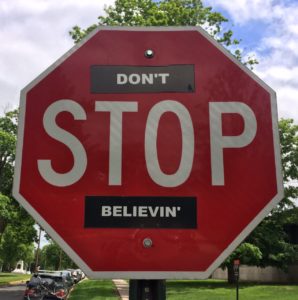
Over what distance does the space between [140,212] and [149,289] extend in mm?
291

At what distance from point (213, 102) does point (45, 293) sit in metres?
18.2

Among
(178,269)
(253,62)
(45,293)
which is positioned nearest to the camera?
(178,269)

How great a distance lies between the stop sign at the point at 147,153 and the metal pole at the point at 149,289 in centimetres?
11

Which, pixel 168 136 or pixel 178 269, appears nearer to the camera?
pixel 178 269

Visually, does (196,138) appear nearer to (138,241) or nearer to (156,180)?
(156,180)

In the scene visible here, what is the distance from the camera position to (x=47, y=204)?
1.76 m

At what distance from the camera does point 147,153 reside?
183cm

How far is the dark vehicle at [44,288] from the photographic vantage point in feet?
60.4

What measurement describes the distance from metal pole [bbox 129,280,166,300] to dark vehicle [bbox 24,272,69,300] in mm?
17551

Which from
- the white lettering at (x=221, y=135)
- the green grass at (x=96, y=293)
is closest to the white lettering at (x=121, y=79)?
the white lettering at (x=221, y=135)

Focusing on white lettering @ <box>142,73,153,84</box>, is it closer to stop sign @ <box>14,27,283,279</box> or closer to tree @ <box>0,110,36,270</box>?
stop sign @ <box>14,27,283,279</box>

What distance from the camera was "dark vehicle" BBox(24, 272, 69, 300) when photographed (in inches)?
725

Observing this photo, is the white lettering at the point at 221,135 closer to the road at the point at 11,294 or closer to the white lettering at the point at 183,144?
the white lettering at the point at 183,144

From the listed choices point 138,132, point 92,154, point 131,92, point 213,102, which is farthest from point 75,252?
point 213,102
